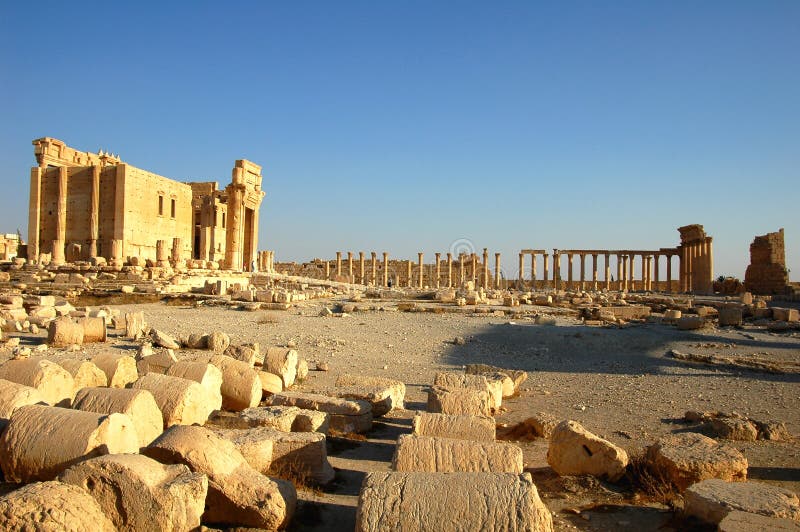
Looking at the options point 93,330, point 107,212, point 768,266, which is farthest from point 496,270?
point 93,330

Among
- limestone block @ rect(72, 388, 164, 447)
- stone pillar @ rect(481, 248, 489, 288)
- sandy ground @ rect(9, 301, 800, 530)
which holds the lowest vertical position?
→ sandy ground @ rect(9, 301, 800, 530)

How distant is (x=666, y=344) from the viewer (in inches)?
550

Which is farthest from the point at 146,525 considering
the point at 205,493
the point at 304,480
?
the point at 304,480

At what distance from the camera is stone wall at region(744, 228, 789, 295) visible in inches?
1487

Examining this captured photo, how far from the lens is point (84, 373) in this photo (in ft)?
21.9

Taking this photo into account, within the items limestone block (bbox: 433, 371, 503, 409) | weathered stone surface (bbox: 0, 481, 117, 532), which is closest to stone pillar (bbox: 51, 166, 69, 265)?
limestone block (bbox: 433, 371, 503, 409)

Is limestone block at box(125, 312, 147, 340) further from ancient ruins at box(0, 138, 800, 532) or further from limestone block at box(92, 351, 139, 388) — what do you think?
A: limestone block at box(92, 351, 139, 388)

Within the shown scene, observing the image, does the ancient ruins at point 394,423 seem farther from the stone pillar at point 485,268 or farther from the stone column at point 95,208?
the stone pillar at point 485,268

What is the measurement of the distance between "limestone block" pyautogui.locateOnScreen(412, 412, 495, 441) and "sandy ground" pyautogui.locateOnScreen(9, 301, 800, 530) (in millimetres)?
614

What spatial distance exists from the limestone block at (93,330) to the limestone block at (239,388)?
5.92 meters

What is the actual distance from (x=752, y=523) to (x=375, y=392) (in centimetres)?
441

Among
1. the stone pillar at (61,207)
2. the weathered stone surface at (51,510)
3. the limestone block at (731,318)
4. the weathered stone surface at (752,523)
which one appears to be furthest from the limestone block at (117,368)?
the stone pillar at (61,207)

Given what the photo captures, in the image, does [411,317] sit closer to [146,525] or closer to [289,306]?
[289,306]

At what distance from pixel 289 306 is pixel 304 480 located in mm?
15856
